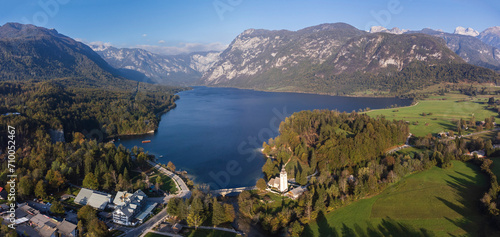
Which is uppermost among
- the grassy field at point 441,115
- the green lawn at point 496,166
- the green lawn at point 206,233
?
the grassy field at point 441,115

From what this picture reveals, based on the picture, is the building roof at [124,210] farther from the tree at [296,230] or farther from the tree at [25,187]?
the tree at [296,230]

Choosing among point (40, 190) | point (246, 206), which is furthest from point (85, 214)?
point (246, 206)

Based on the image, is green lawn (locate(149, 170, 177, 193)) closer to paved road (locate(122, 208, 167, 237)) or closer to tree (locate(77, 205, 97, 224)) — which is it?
paved road (locate(122, 208, 167, 237))

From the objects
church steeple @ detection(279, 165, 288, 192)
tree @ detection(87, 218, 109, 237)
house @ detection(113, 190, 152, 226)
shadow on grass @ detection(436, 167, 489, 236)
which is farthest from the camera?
church steeple @ detection(279, 165, 288, 192)

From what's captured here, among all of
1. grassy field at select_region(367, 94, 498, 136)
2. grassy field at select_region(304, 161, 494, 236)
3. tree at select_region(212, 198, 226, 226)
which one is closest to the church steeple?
grassy field at select_region(304, 161, 494, 236)

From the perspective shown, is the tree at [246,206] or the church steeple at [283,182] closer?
the tree at [246,206]

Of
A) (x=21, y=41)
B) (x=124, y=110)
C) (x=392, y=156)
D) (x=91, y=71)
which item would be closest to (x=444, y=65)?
(x=392, y=156)

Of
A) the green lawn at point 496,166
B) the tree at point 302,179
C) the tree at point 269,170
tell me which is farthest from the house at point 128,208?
the green lawn at point 496,166
